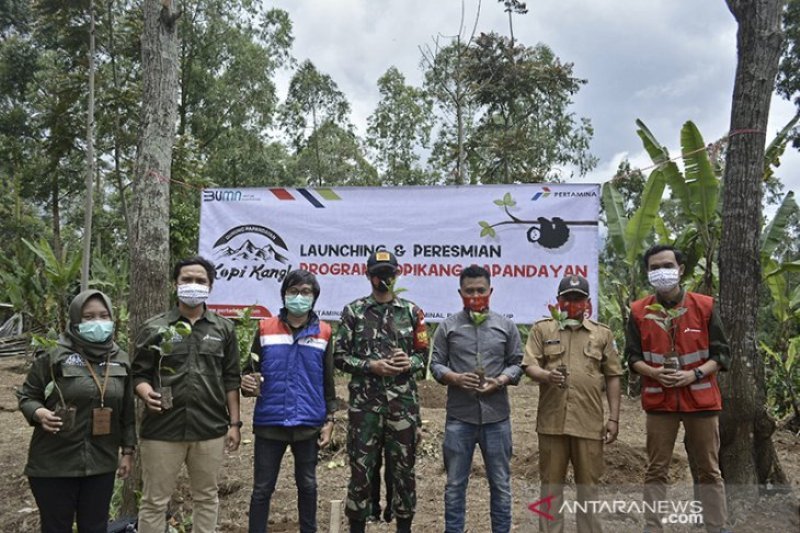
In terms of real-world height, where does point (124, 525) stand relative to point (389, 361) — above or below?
below

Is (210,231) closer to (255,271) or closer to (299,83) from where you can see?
(255,271)

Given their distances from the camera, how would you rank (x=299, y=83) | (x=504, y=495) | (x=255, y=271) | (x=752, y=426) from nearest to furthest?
(x=504, y=495) < (x=752, y=426) < (x=255, y=271) < (x=299, y=83)

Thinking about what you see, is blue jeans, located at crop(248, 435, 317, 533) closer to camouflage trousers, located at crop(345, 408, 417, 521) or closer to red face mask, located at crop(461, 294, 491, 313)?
camouflage trousers, located at crop(345, 408, 417, 521)

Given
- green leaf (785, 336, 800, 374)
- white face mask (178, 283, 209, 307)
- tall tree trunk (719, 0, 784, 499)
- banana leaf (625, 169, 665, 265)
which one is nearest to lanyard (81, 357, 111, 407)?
white face mask (178, 283, 209, 307)

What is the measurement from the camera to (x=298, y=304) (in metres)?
3.63

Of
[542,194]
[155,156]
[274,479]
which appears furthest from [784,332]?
[155,156]

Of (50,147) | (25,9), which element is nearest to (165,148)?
(50,147)

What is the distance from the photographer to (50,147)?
1435cm

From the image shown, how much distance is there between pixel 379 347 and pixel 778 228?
4.94 metres

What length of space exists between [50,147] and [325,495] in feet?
43.2

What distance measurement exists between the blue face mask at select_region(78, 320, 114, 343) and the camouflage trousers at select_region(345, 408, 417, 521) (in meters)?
1.49

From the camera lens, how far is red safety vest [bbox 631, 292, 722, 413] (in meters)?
3.56

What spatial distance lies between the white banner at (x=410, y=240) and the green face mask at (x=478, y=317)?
4.31 feet

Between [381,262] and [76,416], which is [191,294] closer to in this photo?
[76,416]
